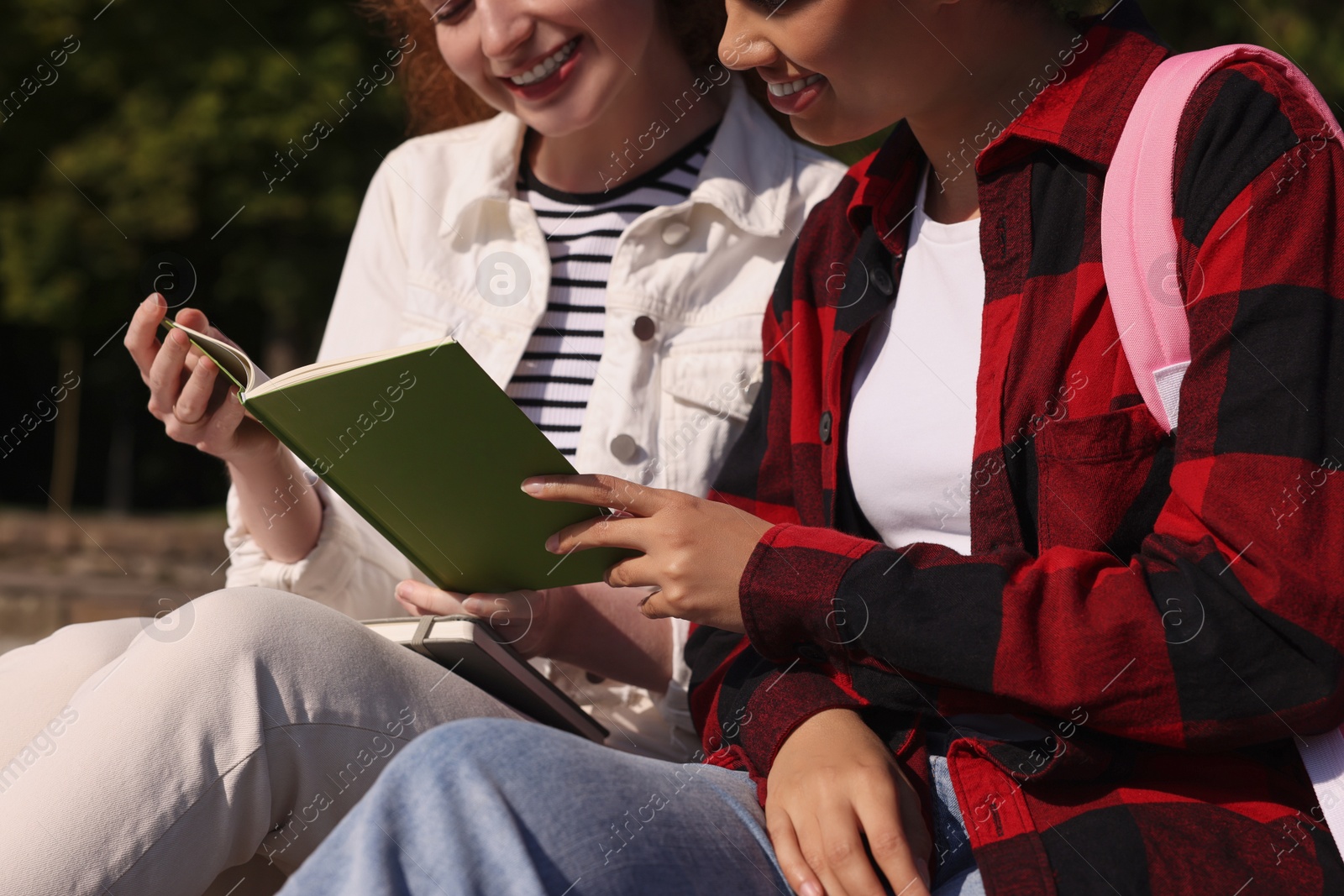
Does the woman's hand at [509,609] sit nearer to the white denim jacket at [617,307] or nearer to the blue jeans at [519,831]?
the white denim jacket at [617,307]

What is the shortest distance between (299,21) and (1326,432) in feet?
25.9

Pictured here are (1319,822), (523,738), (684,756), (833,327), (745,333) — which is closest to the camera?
(523,738)

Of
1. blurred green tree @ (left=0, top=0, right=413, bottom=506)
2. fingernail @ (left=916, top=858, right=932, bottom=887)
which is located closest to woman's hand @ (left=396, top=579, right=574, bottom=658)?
fingernail @ (left=916, top=858, right=932, bottom=887)

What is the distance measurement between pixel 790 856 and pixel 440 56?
2029mm

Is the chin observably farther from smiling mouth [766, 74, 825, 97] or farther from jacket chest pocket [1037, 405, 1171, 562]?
jacket chest pocket [1037, 405, 1171, 562]

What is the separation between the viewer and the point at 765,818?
1.44 metres

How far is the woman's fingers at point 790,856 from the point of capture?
1319 mm

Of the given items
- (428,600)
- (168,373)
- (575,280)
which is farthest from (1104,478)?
(168,373)

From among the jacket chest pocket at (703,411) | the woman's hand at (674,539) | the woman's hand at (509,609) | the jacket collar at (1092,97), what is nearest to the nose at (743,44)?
the jacket collar at (1092,97)

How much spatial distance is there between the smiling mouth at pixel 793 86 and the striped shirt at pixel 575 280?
750 mm

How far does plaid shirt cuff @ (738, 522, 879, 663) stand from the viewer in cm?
147

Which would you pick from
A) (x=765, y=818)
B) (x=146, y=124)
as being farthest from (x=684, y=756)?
(x=146, y=124)

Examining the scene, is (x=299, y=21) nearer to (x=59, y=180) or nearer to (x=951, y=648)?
(x=59, y=180)

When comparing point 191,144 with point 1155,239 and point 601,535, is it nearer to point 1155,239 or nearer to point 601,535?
point 601,535
